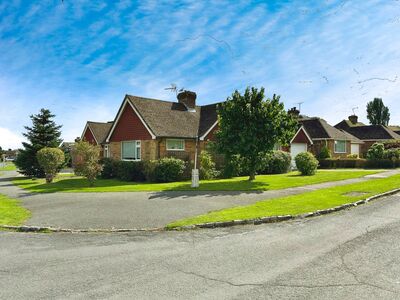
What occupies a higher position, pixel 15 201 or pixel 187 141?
pixel 187 141

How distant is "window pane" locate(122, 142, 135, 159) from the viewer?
1095 inches

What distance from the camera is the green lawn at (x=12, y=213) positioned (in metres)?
10.1

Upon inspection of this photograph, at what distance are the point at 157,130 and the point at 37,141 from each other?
48.0 feet

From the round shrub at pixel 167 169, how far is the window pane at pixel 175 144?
7.59 ft

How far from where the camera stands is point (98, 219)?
33.3 ft

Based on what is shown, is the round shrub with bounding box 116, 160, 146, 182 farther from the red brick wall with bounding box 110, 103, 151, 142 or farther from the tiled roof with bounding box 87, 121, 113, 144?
the tiled roof with bounding box 87, 121, 113, 144

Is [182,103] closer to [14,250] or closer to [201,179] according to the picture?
[201,179]

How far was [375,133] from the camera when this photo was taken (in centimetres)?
5366

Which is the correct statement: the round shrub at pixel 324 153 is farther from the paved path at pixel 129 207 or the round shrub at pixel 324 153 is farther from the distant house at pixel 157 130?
the paved path at pixel 129 207

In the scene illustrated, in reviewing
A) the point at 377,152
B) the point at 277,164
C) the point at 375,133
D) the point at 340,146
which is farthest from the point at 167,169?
the point at 375,133

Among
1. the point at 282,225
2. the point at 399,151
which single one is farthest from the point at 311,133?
the point at 282,225

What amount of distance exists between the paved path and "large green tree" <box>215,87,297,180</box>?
507 centimetres

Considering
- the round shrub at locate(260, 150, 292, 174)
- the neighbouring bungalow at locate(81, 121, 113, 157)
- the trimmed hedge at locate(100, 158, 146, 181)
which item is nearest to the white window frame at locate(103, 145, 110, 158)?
the trimmed hedge at locate(100, 158, 146, 181)

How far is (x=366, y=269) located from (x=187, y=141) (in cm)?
2154
